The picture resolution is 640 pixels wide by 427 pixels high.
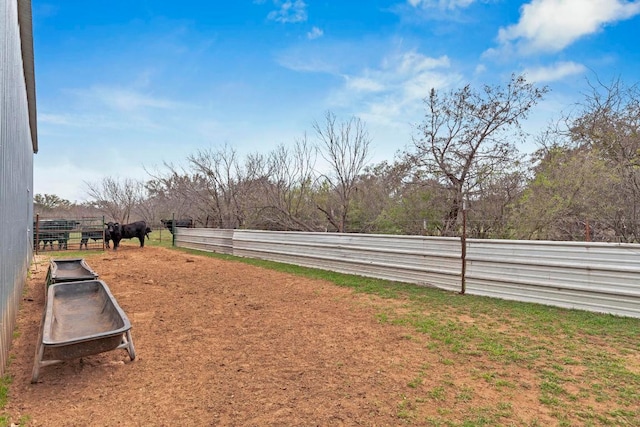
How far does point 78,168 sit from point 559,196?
31.4 metres

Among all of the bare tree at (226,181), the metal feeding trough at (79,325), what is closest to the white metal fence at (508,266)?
the metal feeding trough at (79,325)

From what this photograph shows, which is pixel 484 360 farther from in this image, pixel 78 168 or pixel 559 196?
pixel 78 168

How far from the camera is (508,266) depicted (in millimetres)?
5426

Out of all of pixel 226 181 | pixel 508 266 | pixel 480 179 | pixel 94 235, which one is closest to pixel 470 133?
pixel 480 179

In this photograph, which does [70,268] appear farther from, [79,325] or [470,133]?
[470,133]

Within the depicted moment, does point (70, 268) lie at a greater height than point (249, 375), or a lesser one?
greater

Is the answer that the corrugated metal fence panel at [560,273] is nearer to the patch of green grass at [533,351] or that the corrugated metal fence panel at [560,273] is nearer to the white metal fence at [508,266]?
the white metal fence at [508,266]

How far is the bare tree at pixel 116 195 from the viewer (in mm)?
27203

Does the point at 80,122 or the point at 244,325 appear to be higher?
the point at 80,122

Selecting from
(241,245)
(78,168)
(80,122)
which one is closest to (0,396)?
(241,245)

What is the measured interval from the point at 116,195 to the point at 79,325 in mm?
27642

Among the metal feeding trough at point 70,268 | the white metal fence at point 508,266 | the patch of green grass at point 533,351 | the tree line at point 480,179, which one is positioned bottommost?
the patch of green grass at point 533,351

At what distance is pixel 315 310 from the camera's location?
504 centimetres

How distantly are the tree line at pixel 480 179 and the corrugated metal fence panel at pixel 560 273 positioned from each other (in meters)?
1.13
